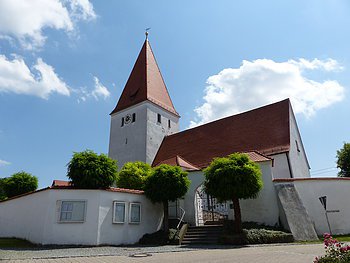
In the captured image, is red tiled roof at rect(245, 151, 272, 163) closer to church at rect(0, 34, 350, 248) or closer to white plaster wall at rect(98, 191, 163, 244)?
church at rect(0, 34, 350, 248)

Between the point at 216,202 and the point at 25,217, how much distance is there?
1120 cm

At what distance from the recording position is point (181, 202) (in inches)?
703

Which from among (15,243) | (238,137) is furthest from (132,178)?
(238,137)

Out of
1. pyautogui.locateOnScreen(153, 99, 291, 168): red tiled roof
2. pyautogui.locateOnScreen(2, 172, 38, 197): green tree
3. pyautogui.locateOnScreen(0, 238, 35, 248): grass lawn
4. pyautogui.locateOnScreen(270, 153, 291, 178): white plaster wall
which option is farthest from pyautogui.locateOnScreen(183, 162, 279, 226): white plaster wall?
pyautogui.locateOnScreen(2, 172, 38, 197): green tree

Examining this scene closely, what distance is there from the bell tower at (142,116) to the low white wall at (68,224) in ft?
46.9

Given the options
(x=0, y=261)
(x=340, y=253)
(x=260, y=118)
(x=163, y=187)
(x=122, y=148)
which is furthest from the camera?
(x=122, y=148)

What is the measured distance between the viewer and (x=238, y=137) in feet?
77.0

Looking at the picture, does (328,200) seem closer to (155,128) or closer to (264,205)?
(264,205)

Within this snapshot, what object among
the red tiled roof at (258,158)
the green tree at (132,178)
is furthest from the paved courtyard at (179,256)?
the green tree at (132,178)

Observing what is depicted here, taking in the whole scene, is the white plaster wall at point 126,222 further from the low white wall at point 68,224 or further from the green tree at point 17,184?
the green tree at point 17,184

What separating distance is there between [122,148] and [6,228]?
1719 centimetres

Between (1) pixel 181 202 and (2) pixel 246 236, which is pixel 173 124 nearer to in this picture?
(1) pixel 181 202

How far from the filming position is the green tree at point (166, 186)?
14789 mm

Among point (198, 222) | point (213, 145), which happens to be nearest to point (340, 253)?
point (198, 222)
